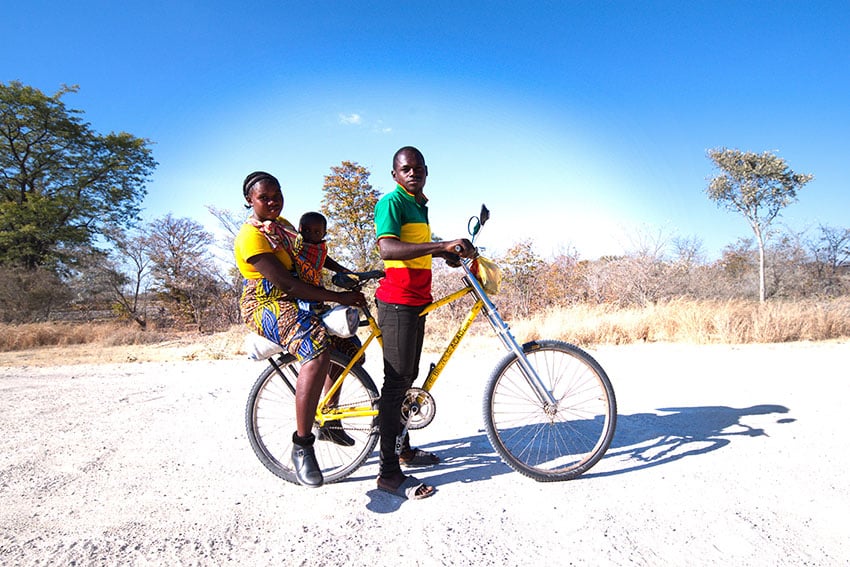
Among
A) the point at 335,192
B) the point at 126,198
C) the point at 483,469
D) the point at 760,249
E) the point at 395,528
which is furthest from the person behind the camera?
→ the point at 126,198

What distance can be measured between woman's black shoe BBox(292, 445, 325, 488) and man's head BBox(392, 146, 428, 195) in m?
1.69

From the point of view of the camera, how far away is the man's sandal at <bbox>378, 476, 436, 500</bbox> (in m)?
2.33

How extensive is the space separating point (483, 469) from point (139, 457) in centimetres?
254

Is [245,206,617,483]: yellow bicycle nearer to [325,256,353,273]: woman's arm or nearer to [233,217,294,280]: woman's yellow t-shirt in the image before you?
[325,256,353,273]: woman's arm

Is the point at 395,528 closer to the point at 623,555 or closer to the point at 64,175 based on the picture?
the point at 623,555

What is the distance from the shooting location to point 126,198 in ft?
81.4

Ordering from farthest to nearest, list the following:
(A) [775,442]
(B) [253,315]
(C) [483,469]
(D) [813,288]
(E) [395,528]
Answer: (D) [813,288]
(A) [775,442]
(C) [483,469]
(B) [253,315]
(E) [395,528]

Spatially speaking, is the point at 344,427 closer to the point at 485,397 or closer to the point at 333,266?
the point at 485,397

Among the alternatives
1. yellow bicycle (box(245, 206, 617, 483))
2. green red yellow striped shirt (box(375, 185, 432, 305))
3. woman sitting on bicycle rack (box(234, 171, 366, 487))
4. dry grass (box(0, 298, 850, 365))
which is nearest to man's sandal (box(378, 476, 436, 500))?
yellow bicycle (box(245, 206, 617, 483))

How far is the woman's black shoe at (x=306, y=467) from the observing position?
2.30m

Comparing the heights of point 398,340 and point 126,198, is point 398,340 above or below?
Answer: below

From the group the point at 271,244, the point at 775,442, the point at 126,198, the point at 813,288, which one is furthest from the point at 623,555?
the point at 126,198

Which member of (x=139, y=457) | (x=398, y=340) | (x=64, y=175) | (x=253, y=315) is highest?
(x=64, y=175)

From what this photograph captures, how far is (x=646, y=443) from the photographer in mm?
3051
